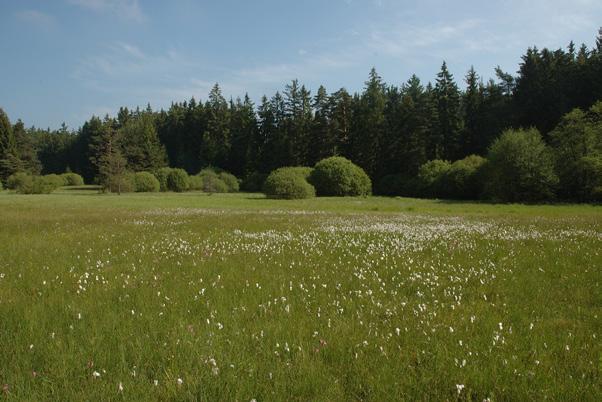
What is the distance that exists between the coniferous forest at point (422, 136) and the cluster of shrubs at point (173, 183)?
489 cm

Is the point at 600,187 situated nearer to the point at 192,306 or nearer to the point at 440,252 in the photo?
the point at 440,252

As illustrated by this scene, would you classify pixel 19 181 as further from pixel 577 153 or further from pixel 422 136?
pixel 577 153

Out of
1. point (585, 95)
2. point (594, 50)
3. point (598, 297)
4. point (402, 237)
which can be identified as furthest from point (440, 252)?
point (594, 50)

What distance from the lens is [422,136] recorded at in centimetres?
7550

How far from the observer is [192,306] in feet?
19.2

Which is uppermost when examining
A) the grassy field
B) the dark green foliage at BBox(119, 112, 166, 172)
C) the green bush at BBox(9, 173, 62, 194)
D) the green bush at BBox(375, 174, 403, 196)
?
the dark green foliage at BBox(119, 112, 166, 172)

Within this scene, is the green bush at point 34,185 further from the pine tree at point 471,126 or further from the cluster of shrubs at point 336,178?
the pine tree at point 471,126

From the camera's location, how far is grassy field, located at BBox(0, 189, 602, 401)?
144 inches

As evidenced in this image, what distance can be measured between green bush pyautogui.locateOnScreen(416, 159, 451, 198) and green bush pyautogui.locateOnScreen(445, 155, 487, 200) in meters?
0.93

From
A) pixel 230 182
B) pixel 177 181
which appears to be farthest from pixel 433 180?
pixel 177 181

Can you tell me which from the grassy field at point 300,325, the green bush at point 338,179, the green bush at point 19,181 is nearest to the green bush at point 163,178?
the green bush at point 19,181

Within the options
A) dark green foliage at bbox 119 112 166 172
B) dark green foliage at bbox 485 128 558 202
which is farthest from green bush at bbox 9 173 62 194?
dark green foliage at bbox 485 128 558 202

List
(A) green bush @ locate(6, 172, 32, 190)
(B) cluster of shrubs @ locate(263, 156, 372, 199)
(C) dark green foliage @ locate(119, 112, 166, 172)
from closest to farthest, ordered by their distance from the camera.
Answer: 1. (B) cluster of shrubs @ locate(263, 156, 372, 199)
2. (A) green bush @ locate(6, 172, 32, 190)
3. (C) dark green foliage @ locate(119, 112, 166, 172)

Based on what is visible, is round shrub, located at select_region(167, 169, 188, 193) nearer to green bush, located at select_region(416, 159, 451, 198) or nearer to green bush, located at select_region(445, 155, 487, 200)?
green bush, located at select_region(416, 159, 451, 198)
